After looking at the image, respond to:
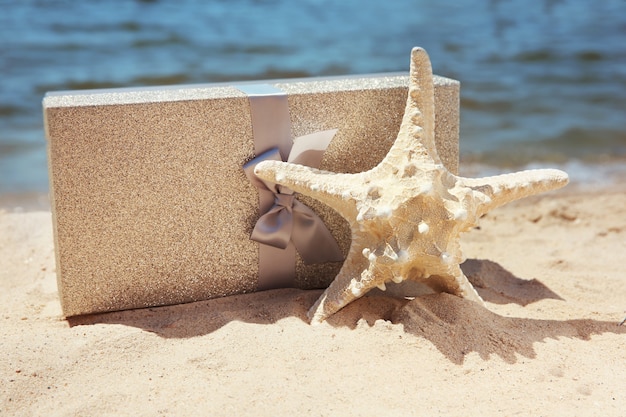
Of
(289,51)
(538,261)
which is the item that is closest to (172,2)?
(289,51)

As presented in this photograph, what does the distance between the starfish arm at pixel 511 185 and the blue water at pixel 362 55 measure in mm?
2492

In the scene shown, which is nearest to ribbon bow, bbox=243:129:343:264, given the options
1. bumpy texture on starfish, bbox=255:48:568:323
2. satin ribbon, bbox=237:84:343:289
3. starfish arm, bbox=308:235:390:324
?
satin ribbon, bbox=237:84:343:289

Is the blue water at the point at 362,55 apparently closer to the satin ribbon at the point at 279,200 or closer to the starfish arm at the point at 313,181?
the satin ribbon at the point at 279,200

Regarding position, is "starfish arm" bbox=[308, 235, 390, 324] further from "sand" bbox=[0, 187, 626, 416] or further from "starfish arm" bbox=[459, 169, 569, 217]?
"starfish arm" bbox=[459, 169, 569, 217]

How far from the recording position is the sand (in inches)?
60.9

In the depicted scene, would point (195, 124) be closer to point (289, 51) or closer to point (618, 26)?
point (289, 51)

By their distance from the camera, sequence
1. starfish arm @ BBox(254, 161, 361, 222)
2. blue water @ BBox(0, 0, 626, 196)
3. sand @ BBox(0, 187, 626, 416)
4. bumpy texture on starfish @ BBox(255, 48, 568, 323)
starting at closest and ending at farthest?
sand @ BBox(0, 187, 626, 416) → bumpy texture on starfish @ BBox(255, 48, 568, 323) → starfish arm @ BBox(254, 161, 361, 222) → blue water @ BBox(0, 0, 626, 196)

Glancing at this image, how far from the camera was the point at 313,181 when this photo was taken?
191 centimetres

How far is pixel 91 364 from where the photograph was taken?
5.66ft

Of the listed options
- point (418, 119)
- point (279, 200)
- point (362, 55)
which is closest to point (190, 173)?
point (279, 200)

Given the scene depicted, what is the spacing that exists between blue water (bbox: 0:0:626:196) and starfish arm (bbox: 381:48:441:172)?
262cm

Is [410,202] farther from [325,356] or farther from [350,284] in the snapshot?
[325,356]

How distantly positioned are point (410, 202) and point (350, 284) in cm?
30

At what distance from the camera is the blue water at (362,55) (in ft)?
16.3
